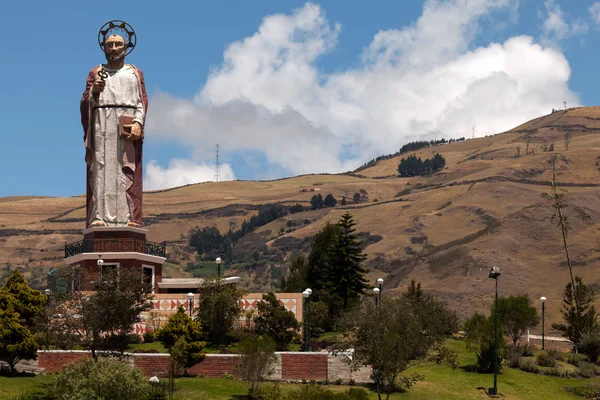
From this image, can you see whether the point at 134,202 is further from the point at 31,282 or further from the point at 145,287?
the point at 31,282

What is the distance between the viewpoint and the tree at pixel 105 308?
1649 inches

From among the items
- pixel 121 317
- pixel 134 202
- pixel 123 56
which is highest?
pixel 123 56

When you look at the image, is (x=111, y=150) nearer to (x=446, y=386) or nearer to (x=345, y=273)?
(x=345, y=273)

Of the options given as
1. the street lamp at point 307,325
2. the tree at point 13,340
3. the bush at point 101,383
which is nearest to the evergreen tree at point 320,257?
the street lamp at point 307,325

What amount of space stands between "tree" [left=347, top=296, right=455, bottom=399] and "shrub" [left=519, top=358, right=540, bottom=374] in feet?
34.6

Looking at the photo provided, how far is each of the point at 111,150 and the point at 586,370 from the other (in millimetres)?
28082

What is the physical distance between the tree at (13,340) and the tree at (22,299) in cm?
72

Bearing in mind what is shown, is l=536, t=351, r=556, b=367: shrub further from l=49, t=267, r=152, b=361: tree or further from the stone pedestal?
l=49, t=267, r=152, b=361: tree

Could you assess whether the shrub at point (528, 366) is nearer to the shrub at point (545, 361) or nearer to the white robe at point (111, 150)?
the shrub at point (545, 361)

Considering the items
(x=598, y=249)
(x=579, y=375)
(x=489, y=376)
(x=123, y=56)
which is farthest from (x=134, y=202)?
(x=598, y=249)

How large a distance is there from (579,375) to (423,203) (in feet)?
479

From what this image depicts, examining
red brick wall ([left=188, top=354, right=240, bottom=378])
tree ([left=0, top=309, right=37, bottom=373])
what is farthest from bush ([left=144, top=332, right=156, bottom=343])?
tree ([left=0, top=309, right=37, bottom=373])

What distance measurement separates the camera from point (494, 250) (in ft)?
439

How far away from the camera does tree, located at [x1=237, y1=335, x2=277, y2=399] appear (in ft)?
138
